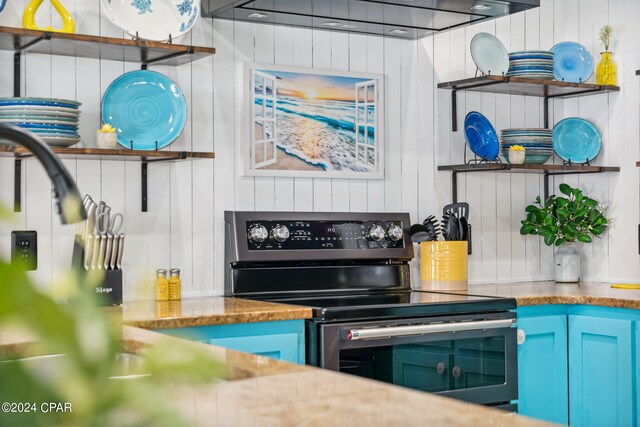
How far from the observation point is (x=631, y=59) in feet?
12.7

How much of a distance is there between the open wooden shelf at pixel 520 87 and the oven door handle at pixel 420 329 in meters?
1.04

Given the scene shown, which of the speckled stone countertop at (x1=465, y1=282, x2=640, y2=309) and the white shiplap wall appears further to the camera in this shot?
the speckled stone countertop at (x1=465, y1=282, x2=640, y2=309)

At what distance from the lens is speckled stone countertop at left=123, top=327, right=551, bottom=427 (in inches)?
41.3

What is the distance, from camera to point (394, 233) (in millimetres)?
3578

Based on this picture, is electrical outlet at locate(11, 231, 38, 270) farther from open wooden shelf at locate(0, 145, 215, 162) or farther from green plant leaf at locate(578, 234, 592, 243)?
green plant leaf at locate(578, 234, 592, 243)

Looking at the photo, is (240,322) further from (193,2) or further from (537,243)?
(537,243)

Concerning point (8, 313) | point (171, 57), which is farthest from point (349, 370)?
point (8, 313)

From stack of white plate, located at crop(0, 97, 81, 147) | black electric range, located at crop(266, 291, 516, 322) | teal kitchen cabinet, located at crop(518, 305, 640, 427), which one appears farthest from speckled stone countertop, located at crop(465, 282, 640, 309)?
stack of white plate, located at crop(0, 97, 81, 147)

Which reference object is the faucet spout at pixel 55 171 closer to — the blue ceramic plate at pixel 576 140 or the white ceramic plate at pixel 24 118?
the white ceramic plate at pixel 24 118

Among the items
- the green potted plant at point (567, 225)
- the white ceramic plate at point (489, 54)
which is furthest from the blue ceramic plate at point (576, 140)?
the white ceramic plate at point (489, 54)

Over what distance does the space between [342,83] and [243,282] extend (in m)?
0.92

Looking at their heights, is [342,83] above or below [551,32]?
below

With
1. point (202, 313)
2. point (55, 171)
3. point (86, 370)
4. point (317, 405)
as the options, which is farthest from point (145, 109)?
point (86, 370)

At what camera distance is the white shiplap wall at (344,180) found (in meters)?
3.04
